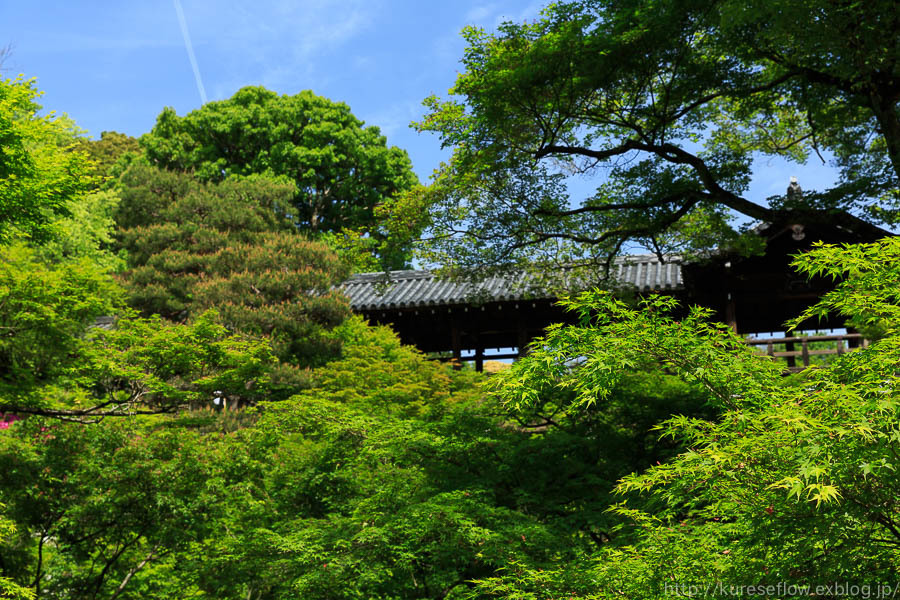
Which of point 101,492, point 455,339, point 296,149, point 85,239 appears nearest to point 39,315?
point 101,492

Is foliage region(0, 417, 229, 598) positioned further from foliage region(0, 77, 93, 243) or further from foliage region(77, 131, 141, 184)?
foliage region(77, 131, 141, 184)

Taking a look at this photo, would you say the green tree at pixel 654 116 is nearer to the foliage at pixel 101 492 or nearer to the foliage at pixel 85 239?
the foliage at pixel 101 492

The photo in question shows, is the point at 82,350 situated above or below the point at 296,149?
below

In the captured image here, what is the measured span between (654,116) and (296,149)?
16.6 m

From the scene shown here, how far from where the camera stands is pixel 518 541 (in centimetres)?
592

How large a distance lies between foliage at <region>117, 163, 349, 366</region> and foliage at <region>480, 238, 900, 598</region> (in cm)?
859

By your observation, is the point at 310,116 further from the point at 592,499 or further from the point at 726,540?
the point at 726,540

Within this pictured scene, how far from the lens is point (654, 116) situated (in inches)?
331

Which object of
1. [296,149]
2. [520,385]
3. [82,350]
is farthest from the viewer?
[296,149]

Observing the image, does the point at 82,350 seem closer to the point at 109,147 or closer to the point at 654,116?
the point at 654,116

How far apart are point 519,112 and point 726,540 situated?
4.98 metres

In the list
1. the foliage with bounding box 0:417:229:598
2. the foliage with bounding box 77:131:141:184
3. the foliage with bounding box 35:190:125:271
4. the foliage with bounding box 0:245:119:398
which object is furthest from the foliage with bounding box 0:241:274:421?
the foliage with bounding box 77:131:141:184

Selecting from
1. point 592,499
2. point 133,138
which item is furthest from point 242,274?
point 133,138

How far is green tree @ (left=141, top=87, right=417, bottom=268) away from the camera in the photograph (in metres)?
23.2
